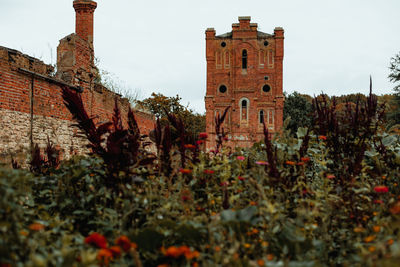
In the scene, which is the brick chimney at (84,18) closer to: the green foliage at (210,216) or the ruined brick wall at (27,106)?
the ruined brick wall at (27,106)

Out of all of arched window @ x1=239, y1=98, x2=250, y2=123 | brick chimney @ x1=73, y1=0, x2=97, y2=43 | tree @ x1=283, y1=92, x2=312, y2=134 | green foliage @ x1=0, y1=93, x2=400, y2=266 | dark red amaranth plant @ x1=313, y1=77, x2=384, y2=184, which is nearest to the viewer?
green foliage @ x1=0, y1=93, x2=400, y2=266

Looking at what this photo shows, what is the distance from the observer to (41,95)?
9.05 metres

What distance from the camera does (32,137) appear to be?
8594 millimetres

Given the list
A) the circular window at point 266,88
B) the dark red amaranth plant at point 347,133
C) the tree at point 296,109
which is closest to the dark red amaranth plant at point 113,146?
the dark red amaranth plant at point 347,133

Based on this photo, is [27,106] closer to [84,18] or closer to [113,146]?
[113,146]

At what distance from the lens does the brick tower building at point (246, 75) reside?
3678cm

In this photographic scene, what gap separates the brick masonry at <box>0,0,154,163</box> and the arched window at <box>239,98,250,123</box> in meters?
26.0

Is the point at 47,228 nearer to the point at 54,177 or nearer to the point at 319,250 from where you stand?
the point at 54,177

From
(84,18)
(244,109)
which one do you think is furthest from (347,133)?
(244,109)

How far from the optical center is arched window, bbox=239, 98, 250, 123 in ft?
121

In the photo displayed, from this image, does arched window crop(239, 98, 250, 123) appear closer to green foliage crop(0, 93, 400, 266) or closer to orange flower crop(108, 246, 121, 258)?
green foliage crop(0, 93, 400, 266)

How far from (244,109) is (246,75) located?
3.73 m

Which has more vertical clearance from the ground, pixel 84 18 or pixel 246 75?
pixel 246 75

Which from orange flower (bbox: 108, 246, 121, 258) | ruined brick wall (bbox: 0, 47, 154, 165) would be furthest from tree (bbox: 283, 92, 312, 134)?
orange flower (bbox: 108, 246, 121, 258)
